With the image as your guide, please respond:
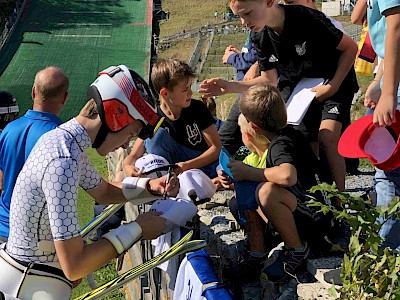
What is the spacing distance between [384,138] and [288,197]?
1.97 ft

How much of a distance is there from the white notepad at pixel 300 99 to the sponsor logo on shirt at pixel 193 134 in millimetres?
942

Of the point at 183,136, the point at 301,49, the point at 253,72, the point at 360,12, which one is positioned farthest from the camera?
the point at 360,12

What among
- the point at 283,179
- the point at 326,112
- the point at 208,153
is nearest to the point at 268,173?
the point at 283,179

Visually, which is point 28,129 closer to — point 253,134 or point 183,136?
point 183,136

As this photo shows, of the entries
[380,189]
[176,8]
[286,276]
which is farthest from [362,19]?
[176,8]

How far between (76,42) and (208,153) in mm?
34187

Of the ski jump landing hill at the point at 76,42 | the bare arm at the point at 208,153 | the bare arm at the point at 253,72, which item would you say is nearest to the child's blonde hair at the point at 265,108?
the bare arm at the point at 208,153

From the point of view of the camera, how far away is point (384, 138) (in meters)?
3.56

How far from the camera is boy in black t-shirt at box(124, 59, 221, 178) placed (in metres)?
5.30

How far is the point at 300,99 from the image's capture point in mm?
4742

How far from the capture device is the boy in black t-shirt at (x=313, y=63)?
15.2 feet

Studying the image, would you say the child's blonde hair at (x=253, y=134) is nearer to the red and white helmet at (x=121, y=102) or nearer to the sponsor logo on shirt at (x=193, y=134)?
the red and white helmet at (x=121, y=102)

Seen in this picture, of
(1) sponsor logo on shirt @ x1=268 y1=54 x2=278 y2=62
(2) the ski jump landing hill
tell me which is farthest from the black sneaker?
(2) the ski jump landing hill

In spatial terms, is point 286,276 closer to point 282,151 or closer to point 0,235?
point 282,151
